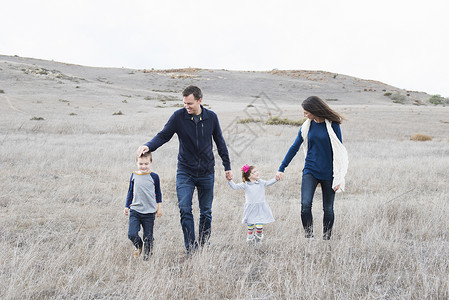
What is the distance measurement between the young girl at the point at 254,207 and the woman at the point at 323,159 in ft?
1.89

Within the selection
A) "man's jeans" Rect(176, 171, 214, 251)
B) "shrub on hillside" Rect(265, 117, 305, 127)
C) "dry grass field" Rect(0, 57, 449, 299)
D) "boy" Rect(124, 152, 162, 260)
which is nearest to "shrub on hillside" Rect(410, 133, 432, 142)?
"shrub on hillside" Rect(265, 117, 305, 127)

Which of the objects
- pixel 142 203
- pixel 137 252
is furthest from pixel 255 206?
pixel 137 252

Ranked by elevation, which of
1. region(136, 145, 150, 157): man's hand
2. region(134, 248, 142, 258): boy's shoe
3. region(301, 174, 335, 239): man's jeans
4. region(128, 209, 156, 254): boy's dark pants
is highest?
region(136, 145, 150, 157): man's hand

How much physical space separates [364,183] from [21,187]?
27.7 feet

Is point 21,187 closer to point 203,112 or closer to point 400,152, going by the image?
point 203,112

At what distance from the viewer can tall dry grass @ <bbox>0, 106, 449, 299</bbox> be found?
335cm

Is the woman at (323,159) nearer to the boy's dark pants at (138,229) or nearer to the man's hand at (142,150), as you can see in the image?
the boy's dark pants at (138,229)

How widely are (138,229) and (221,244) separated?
3.93ft

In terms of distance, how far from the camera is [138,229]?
4234mm

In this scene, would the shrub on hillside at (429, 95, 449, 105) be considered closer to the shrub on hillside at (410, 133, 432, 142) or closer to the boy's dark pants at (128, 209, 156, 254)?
the shrub on hillside at (410, 133, 432, 142)

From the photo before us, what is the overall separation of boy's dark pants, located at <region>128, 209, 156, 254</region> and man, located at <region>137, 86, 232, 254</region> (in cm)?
43

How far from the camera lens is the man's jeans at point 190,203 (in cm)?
434

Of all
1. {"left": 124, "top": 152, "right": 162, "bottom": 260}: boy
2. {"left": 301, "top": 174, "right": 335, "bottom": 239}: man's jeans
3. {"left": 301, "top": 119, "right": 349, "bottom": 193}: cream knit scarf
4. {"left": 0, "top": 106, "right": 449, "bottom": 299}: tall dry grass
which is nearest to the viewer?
{"left": 0, "top": 106, "right": 449, "bottom": 299}: tall dry grass

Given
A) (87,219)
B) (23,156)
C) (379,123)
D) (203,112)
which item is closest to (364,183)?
(203,112)
